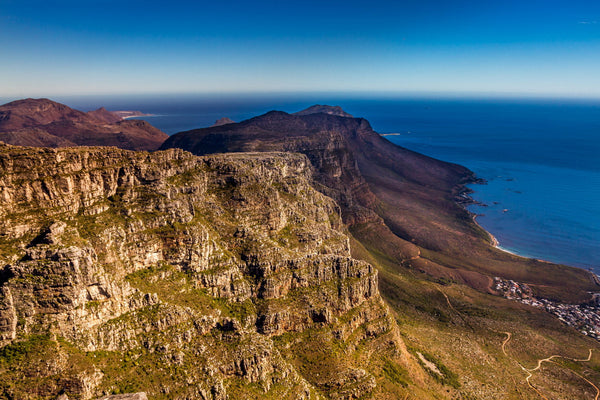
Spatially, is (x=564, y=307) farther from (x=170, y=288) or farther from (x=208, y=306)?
(x=170, y=288)

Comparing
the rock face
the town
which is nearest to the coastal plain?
the rock face

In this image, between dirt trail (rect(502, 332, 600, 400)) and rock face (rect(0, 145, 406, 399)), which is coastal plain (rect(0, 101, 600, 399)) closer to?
rock face (rect(0, 145, 406, 399))

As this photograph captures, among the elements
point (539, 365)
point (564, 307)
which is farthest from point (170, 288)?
point (564, 307)

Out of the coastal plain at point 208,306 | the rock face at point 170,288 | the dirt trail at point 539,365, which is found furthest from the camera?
the dirt trail at point 539,365

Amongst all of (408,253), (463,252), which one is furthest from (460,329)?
(463,252)

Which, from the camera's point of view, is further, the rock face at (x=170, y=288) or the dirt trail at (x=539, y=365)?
the dirt trail at (x=539, y=365)

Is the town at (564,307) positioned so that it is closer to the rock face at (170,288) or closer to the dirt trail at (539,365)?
the dirt trail at (539,365)

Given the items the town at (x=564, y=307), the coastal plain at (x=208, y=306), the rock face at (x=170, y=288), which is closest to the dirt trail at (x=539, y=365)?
the coastal plain at (x=208, y=306)

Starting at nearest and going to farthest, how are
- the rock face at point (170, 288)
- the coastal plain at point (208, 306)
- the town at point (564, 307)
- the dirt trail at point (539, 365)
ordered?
the rock face at point (170, 288), the coastal plain at point (208, 306), the dirt trail at point (539, 365), the town at point (564, 307)
